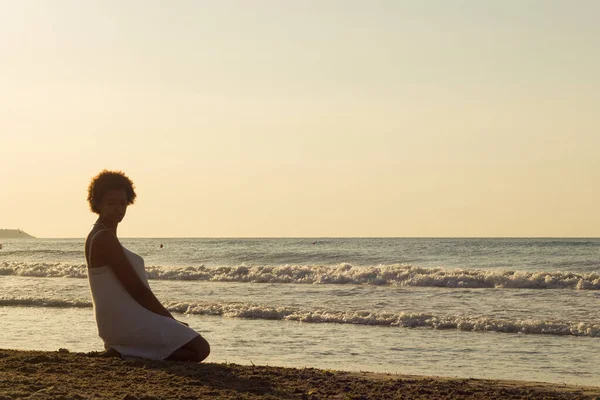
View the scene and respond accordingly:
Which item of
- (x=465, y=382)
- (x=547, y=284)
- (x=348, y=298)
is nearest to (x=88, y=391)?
(x=465, y=382)

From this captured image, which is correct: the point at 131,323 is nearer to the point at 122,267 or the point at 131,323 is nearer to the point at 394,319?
the point at 122,267

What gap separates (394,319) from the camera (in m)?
14.1

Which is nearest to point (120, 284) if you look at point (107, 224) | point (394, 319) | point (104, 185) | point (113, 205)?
point (107, 224)

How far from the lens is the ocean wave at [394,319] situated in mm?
13086

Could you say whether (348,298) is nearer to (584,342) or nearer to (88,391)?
(584,342)

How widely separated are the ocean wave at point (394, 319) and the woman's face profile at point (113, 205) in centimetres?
Result: 818

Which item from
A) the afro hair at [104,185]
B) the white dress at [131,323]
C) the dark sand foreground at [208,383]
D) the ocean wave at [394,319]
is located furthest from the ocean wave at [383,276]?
the afro hair at [104,185]

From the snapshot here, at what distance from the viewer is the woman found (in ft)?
21.1

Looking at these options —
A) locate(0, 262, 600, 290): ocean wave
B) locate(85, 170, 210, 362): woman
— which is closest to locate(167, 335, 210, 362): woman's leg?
locate(85, 170, 210, 362): woman


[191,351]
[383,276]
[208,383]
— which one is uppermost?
[191,351]

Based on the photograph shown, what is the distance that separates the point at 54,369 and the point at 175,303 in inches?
404

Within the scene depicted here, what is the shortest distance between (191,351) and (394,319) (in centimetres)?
779

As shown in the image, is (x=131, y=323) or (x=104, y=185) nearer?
(x=104, y=185)

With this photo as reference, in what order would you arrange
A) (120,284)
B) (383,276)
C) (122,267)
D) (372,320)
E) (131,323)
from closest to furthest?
(122,267) < (120,284) < (131,323) < (372,320) < (383,276)
